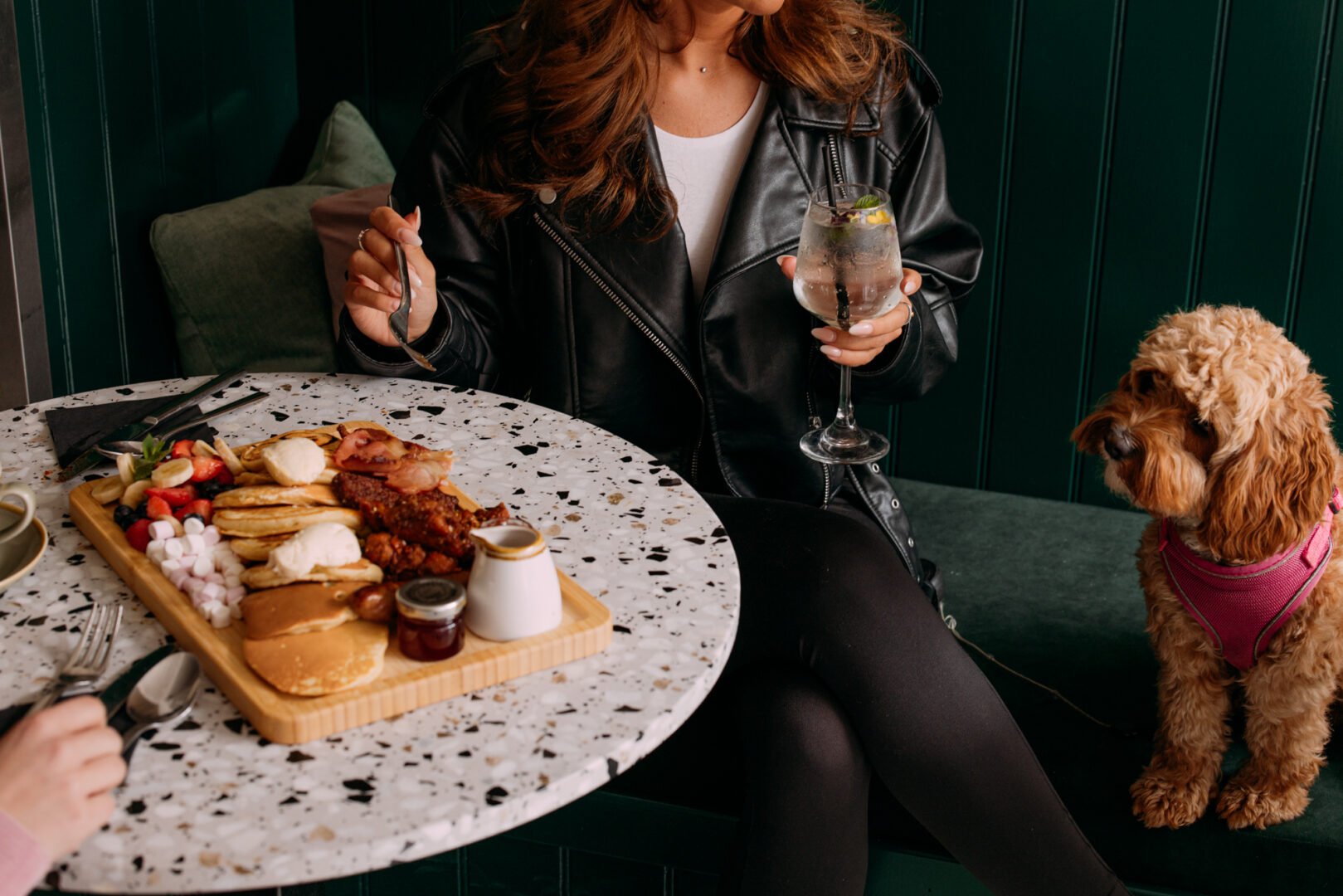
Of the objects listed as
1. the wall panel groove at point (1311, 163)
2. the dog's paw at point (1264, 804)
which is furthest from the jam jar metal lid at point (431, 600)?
the wall panel groove at point (1311, 163)

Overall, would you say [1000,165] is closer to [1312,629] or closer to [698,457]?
[698,457]

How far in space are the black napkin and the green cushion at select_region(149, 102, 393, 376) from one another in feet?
2.46

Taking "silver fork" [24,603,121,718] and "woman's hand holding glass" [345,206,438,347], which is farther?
"woman's hand holding glass" [345,206,438,347]

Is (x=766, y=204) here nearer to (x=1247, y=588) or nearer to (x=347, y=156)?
(x=1247, y=588)

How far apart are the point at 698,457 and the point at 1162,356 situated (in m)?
0.64

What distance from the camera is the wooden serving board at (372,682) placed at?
2.86 ft

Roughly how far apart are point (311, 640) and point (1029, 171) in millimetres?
1758

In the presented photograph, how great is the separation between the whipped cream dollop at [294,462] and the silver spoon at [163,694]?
0.23 m

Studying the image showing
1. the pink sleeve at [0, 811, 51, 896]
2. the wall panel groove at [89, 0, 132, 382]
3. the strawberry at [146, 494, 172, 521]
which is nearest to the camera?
the pink sleeve at [0, 811, 51, 896]

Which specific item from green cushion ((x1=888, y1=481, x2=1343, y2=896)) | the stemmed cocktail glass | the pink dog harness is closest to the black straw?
the stemmed cocktail glass

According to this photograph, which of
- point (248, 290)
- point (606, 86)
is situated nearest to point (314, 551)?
point (606, 86)

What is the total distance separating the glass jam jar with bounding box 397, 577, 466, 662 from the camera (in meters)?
0.92

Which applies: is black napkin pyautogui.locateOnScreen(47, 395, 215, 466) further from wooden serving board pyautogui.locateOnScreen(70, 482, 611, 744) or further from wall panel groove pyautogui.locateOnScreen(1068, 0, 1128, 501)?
wall panel groove pyautogui.locateOnScreen(1068, 0, 1128, 501)

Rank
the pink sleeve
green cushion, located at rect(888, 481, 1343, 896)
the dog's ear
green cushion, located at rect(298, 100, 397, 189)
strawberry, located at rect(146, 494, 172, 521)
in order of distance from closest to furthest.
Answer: the pink sleeve < strawberry, located at rect(146, 494, 172, 521) < the dog's ear < green cushion, located at rect(888, 481, 1343, 896) < green cushion, located at rect(298, 100, 397, 189)
